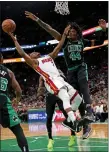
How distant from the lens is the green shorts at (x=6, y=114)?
5.17m

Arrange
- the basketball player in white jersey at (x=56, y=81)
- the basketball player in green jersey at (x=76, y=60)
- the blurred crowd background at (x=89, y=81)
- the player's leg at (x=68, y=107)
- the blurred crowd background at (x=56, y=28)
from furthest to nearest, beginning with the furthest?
the blurred crowd background at (x=56, y=28) → the blurred crowd background at (x=89, y=81) → the basketball player in green jersey at (x=76, y=60) → the basketball player in white jersey at (x=56, y=81) → the player's leg at (x=68, y=107)

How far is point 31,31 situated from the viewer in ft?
78.2

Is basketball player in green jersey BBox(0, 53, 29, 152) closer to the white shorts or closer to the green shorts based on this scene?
the green shorts

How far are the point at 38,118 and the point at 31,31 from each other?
7714 mm

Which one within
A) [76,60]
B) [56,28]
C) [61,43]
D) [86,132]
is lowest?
[86,132]

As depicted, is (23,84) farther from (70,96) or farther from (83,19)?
(70,96)

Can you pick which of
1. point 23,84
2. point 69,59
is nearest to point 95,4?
point 23,84

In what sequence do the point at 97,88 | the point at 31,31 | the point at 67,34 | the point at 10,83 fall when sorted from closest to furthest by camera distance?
the point at 10,83 → the point at 67,34 → the point at 97,88 → the point at 31,31

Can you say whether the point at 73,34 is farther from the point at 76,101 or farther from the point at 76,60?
the point at 76,101

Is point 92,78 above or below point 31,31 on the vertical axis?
below

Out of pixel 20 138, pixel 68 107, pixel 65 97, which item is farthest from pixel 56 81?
pixel 20 138

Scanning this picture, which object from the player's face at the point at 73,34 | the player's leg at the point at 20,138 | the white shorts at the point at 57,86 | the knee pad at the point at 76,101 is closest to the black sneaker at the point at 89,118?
the knee pad at the point at 76,101

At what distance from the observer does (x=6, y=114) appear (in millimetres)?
5207

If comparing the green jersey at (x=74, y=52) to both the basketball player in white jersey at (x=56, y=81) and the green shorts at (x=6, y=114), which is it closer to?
the basketball player in white jersey at (x=56, y=81)
